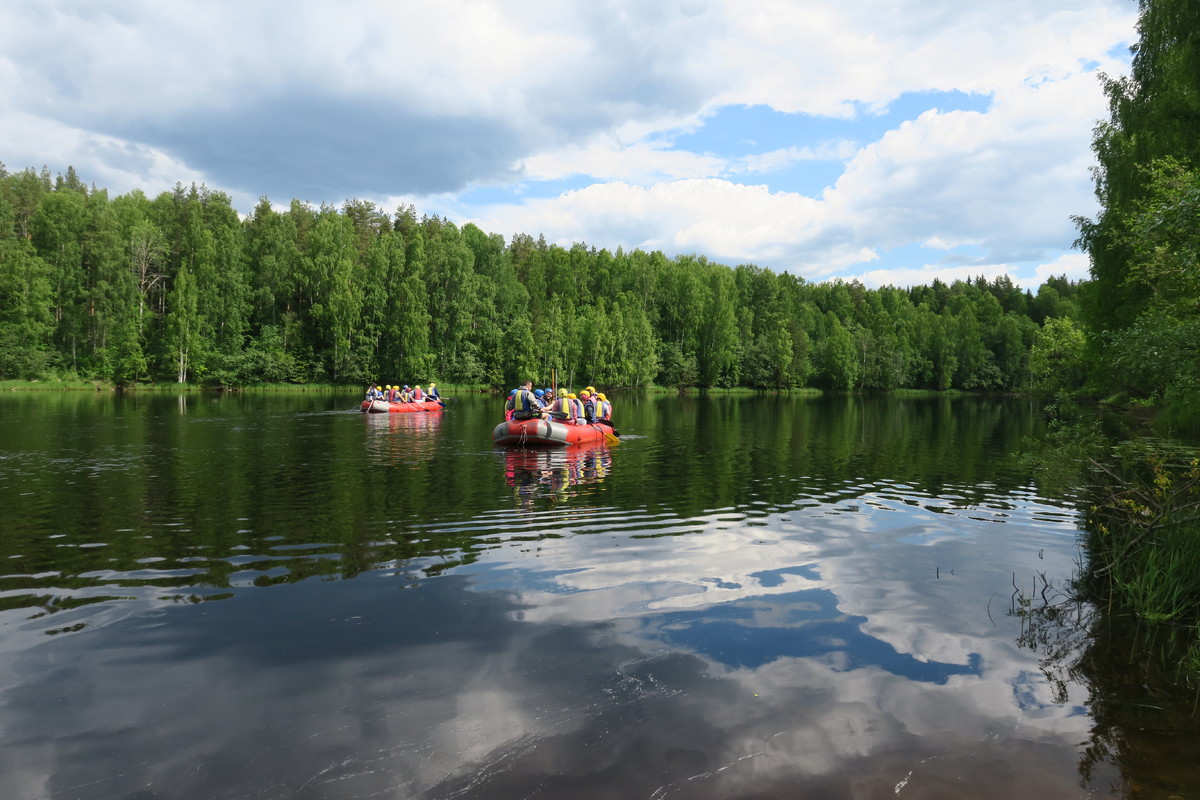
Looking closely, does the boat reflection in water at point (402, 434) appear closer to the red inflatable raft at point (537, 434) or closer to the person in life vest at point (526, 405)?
the red inflatable raft at point (537, 434)

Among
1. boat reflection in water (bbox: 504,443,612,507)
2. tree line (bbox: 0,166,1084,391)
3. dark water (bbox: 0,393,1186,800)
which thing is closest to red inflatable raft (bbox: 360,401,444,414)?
boat reflection in water (bbox: 504,443,612,507)

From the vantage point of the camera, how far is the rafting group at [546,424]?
21500 millimetres

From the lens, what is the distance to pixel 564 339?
69500 mm

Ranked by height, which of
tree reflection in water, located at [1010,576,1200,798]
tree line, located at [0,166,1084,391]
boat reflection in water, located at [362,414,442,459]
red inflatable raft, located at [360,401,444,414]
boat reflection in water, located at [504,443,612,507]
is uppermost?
tree line, located at [0,166,1084,391]

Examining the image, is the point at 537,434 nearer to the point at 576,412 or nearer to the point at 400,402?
the point at 576,412

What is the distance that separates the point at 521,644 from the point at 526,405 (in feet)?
51.8

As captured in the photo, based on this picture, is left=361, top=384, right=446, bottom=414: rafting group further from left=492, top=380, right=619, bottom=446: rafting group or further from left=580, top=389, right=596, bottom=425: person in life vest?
left=492, top=380, right=619, bottom=446: rafting group

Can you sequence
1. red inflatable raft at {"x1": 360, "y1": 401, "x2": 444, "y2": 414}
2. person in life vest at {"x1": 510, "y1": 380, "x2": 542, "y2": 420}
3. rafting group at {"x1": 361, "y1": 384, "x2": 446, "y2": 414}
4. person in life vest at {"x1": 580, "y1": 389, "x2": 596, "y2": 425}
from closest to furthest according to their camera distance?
person in life vest at {"x1": 510, "y1": 380, "x2": 542, "y2": 420} < person in life vest at {"x1": 580, "y1": 389, "x2": 596, "y2": 425} < red inflatable raft at {"x1": 360, "y1": 401, "x2": 444, "y2": 414} < rafting group at {"x1": 361, "y1": 384, "x2": 446, "y2": 414}

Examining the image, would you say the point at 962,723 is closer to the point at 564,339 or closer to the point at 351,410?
the point at 351,410

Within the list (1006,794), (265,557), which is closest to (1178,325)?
(1006,794)

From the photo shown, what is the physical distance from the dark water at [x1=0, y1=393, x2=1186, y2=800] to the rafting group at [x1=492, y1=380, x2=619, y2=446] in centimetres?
679

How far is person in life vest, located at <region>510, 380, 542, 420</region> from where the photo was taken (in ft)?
71.5

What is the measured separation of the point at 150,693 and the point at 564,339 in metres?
64.7

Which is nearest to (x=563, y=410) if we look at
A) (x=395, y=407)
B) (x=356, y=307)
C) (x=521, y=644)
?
(x=521, y=644)
